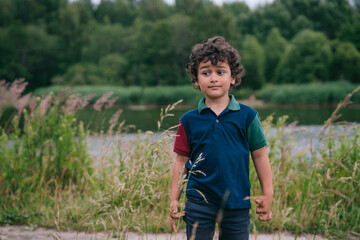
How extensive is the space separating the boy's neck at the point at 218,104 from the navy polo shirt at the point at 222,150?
3 cm

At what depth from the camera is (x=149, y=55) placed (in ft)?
174

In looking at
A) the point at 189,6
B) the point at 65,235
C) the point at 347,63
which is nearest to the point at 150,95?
the point at 347,63

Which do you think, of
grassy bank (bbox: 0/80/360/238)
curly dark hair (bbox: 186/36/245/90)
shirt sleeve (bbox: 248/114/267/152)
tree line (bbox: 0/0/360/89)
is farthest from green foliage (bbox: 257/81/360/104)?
shirt sleeve (bbox: 248/114/267/152)

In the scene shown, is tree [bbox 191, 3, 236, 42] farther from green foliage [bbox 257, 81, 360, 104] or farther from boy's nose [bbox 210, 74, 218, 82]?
boy's nose [bbox 210, 74, 218, 82]

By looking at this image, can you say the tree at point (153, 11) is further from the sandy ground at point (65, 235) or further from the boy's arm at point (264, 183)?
the boy's arm at point (264, 183)

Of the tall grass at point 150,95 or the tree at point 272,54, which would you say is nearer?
the tall grass at point 150,95

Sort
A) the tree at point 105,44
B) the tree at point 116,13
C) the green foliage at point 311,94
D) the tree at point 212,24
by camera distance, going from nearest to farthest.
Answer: the green foliage at point 311,94, the tree at point 212,24, the tree at point 105,44, the tree at point 116,13

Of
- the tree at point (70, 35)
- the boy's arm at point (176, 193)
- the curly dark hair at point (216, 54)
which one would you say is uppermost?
the tree at point (70, 35)

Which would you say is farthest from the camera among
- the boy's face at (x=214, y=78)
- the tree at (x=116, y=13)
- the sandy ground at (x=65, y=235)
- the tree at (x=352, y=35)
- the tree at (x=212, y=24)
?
the tree at (x=116, y=13)

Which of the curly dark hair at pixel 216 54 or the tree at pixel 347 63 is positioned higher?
the tree at pixel 347 63

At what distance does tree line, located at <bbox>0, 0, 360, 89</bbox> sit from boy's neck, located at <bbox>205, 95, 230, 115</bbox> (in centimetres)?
3788

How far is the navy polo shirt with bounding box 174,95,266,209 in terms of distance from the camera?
6.67 ft

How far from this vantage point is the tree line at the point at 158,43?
44.6m

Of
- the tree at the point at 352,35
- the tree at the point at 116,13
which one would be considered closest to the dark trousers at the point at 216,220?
the tree at the point at 352,35
